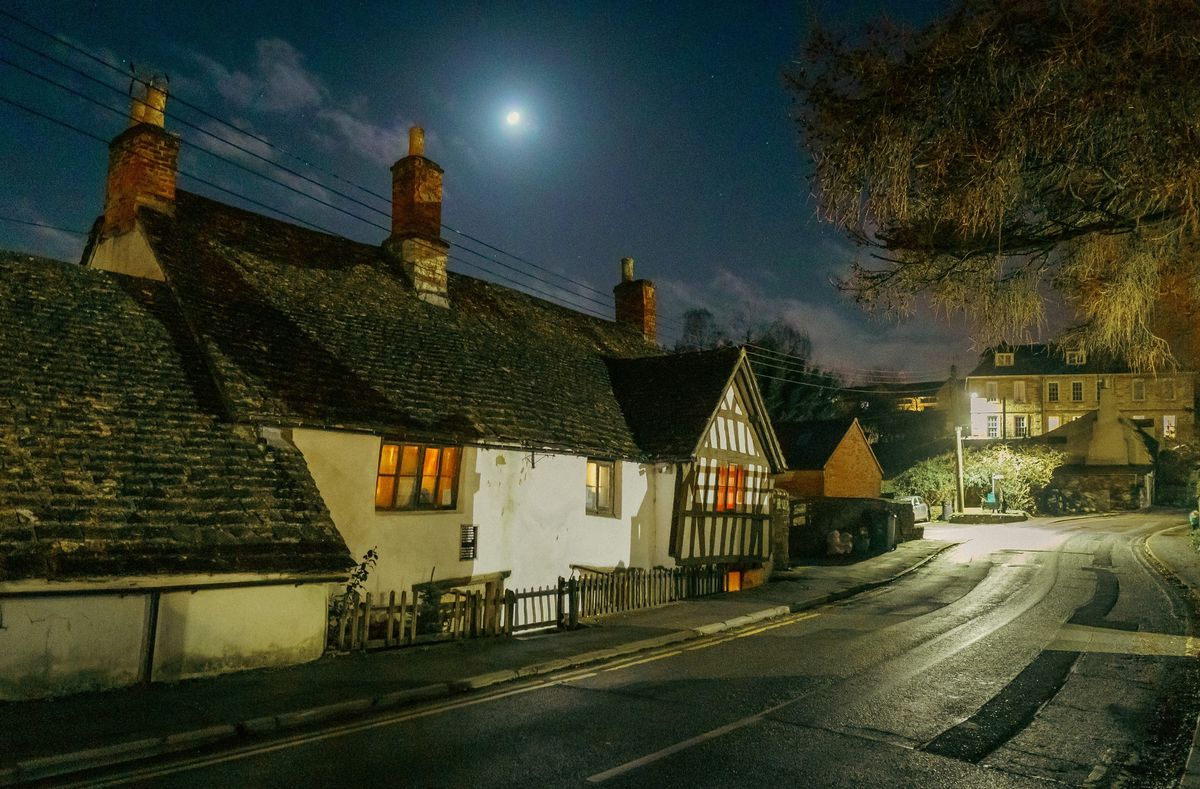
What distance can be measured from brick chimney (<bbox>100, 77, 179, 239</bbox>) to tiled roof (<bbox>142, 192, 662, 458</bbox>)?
17.6 inches

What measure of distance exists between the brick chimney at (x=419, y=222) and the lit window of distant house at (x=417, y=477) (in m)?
6.74

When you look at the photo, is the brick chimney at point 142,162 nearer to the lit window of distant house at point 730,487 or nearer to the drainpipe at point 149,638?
the drainpipe at point 149,638

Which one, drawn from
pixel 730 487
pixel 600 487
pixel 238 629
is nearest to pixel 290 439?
pixel 238 629

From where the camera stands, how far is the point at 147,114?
1583 cm

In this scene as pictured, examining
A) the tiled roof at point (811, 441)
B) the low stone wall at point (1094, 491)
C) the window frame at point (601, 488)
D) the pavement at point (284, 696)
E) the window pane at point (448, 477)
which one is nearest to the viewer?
the pavement at point (284, 696)

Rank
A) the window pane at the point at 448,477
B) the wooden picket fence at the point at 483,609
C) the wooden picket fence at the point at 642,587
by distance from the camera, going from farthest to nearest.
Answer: the wooden picket fence at the point at 642,587, the window pane at the point at 448,477, the wooden picket fence at the point at 483,609

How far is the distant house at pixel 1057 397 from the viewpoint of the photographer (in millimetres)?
68750

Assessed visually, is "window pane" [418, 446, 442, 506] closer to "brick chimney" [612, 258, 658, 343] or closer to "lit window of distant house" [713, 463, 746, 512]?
"lit window of distant house" [713, 463, 746, 512]

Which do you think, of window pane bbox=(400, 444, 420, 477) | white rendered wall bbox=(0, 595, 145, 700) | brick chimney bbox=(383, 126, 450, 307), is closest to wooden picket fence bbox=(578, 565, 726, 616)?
window pane bbox=(400, 444, 420, 477)

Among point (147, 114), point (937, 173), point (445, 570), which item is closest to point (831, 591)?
point (445, 570)

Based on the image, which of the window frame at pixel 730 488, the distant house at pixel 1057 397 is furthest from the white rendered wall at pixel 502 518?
the distant house at pixel 1057 397

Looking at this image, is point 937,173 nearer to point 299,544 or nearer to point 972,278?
point 972,278

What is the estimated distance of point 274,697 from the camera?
873 cm

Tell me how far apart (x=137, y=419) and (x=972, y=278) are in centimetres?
1158
